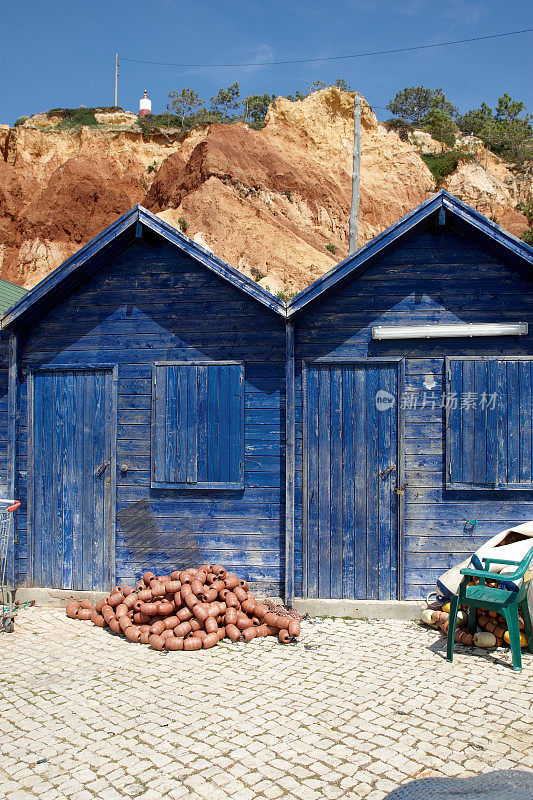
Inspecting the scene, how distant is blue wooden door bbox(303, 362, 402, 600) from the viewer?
633 centimetres

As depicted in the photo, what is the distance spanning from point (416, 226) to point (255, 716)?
4.94m

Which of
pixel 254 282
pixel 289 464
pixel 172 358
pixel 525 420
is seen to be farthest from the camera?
pixel 172 358

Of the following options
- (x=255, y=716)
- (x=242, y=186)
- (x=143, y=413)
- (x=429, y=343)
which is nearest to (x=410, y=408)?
(x=429, y=343)

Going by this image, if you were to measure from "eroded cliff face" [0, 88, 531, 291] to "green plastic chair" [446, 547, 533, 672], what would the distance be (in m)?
20.7

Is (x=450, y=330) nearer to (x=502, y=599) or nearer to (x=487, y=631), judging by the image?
(x=502, y=599)

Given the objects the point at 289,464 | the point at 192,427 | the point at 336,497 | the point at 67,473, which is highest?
the point at 192,427

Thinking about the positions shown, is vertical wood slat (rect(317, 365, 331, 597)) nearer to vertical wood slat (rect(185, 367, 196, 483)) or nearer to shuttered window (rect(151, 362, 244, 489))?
shuttered window (rect(151, 362, 244, 489))

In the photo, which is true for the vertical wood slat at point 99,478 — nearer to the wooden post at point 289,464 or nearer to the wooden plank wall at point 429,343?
the wooden post at point 289,464

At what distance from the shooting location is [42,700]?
448 centimetres

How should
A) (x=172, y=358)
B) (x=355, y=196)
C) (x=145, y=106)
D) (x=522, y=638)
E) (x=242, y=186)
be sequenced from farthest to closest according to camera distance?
(x=145, y=106)
(x=242, y=186)
(x=355, y=196)
(x=172, y=358)
(x=522, y=638)

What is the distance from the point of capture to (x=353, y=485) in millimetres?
6375

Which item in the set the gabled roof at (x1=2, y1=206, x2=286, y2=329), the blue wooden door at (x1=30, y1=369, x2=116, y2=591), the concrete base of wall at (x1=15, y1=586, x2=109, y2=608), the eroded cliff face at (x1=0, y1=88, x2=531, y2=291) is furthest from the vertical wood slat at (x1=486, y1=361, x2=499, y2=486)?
the eroded cliff face at (x1=0, y1=88, x2=531, y2=291)

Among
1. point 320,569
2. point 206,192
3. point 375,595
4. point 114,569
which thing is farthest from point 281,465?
point 206,192

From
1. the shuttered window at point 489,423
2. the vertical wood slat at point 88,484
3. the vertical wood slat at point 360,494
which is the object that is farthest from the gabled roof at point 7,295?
the shuttered window at point 489,423
